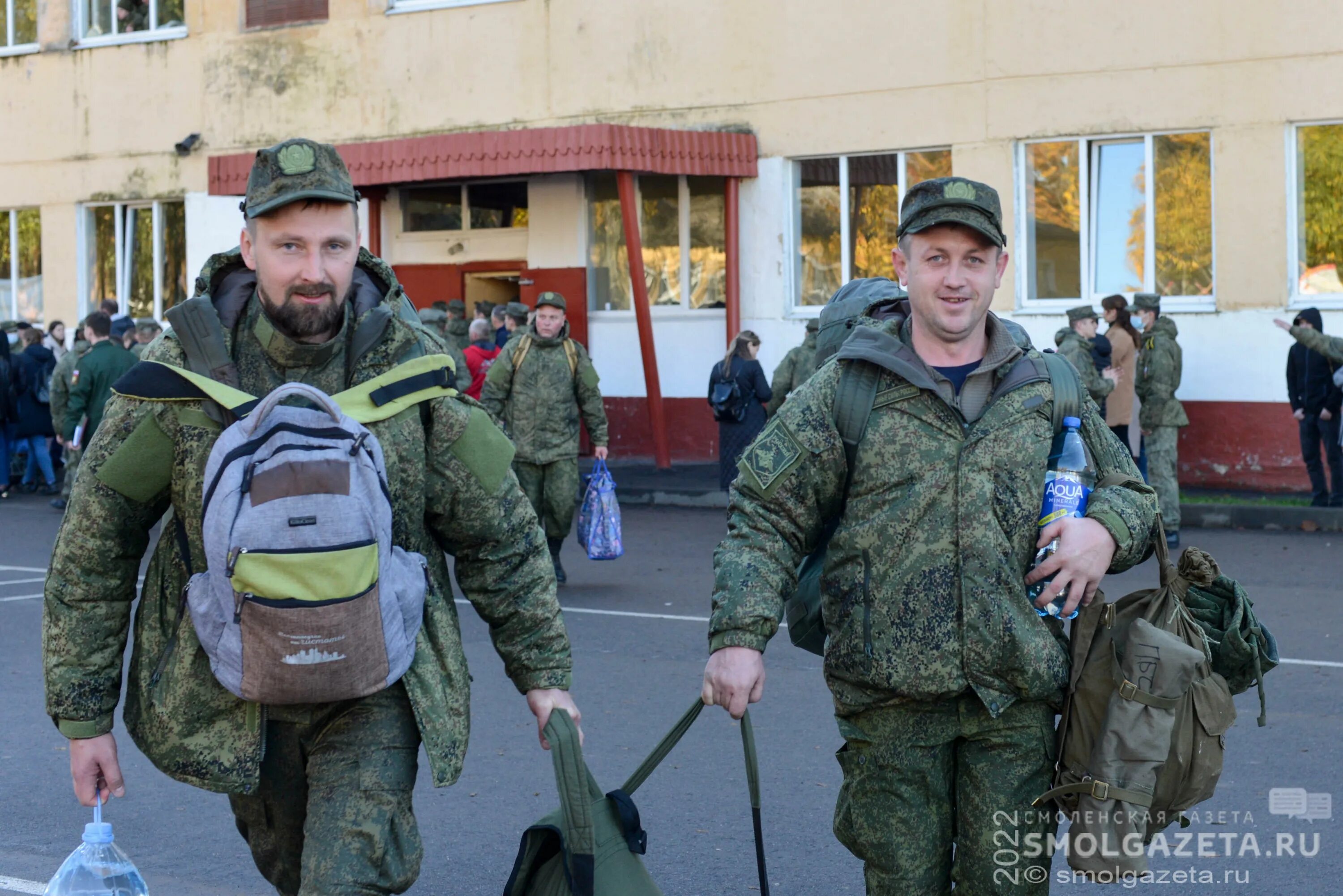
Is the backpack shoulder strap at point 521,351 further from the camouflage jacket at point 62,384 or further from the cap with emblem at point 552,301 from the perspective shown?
the camouflage jacket at point 62,384

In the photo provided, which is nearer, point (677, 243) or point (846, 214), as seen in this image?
point (846, 214)

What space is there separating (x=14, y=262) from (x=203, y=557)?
2488 centimetres

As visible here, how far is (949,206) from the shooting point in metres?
3.70

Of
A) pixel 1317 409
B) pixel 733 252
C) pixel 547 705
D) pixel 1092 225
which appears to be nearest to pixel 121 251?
pixel 733 252

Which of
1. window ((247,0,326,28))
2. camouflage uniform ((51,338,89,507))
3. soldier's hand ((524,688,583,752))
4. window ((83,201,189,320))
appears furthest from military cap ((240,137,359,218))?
window ((83,201,189,320))

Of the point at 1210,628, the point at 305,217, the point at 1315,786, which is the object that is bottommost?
the point at 1315,786

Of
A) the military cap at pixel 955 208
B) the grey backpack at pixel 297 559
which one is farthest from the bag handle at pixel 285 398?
the military cap at pixel 955 208

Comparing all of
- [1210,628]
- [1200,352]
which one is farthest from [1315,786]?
[1200,352]

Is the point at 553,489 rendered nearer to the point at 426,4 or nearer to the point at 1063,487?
the point at 1063,487

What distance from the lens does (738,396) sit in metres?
16.6

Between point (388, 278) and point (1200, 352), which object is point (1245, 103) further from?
point (388, 278)

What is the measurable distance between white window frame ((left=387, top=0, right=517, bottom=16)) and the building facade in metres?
0.04

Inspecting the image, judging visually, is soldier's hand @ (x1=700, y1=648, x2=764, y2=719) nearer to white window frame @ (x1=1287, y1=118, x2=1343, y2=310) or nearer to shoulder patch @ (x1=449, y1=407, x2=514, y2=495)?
shoulder patch @ (x1=449, y1=407, x2=514, y2=495)

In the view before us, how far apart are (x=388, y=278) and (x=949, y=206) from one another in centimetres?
125
